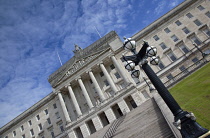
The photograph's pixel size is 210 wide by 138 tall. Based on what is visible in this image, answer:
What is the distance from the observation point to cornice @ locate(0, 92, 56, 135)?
144ft

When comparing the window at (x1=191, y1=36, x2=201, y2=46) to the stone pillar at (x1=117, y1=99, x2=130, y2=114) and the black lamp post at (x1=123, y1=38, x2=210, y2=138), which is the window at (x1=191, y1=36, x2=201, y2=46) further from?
the black lamp post at (x1=123, y1=38, x2=210, y2=138)

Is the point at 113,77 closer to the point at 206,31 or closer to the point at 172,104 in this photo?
the point at 206,31

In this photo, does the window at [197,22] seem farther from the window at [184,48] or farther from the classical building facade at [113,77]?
the window at [184,48]

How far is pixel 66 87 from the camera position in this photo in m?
37.4

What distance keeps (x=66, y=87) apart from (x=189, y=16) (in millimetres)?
38492

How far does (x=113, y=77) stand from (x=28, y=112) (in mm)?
32076

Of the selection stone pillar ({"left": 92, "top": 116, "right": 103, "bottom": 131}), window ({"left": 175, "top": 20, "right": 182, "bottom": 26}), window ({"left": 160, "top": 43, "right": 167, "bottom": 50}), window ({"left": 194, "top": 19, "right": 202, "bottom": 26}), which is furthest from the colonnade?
window ({"left": 194, "top": 19, "right": 202, "bottom": 26})

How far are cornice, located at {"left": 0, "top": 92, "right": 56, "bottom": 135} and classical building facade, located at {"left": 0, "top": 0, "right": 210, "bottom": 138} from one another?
55 centimetres

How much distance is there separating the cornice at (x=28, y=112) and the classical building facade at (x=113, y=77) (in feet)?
1.79

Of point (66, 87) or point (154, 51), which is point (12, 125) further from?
point (154, 51)

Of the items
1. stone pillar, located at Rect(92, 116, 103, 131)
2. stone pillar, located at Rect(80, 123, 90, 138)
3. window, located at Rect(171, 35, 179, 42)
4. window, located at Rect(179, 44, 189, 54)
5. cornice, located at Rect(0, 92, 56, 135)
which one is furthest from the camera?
cornice, located at Rect(0, 92, 56, 135)

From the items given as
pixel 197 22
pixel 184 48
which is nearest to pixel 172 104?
pixel 184 48

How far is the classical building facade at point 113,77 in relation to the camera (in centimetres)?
3120

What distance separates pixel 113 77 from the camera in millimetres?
36031
